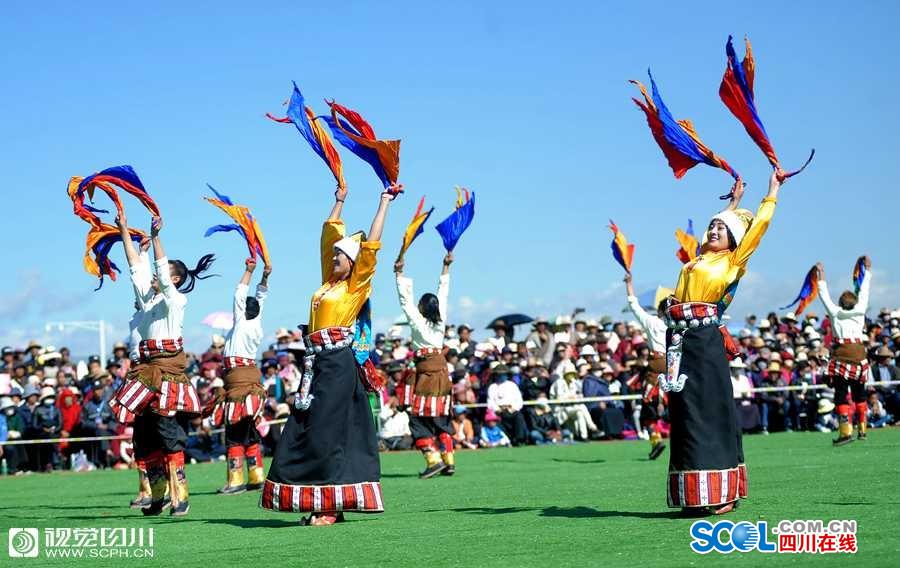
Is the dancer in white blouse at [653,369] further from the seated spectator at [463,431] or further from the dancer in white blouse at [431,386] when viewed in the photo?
the seated spectator at [463,431]

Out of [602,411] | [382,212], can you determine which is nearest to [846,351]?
[602,411]

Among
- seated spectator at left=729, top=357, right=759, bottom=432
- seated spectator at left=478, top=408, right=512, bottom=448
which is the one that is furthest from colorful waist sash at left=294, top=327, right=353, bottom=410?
seated spectator at left=729, top=357, right=759, bottom=432

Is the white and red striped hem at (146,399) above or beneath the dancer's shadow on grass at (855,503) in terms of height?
above

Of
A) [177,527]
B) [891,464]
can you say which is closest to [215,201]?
[177,527]

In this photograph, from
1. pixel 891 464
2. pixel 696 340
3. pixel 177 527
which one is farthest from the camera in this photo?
pixel 891 464

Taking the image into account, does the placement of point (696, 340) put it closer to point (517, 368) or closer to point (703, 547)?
point (703, 547)

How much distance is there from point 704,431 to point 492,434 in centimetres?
1664

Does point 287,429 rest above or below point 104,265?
below

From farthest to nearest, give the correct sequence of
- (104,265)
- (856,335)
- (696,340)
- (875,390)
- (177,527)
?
(875,390), (856,335), (104,265), (177,527), (696,340)

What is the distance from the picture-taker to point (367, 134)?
10.4 m

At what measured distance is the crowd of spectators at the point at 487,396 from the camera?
23.8m

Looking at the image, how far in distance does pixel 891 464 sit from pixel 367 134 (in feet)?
23.7

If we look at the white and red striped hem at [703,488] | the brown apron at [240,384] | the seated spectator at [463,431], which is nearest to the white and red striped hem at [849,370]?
the seated spectator at [463,431]

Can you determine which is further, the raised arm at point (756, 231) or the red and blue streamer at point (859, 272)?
the red and blue streamer at point (859, 272)
